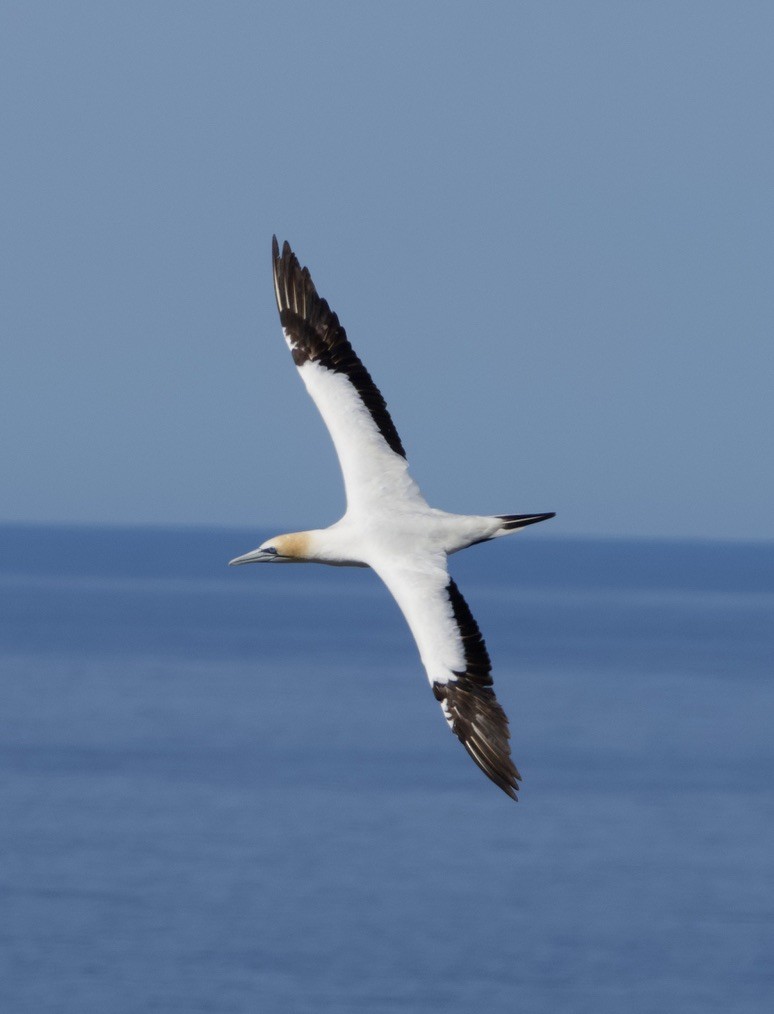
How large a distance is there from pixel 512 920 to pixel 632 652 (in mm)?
94674

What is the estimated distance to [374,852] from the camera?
2280 inches

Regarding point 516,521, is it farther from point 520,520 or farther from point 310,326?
point 310,326

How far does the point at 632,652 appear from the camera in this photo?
142m

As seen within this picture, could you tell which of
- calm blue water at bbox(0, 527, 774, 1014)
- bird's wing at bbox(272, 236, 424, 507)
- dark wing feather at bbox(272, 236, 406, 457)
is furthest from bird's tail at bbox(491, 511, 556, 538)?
calm blue water at bbox(0, 527, 774, 1014)

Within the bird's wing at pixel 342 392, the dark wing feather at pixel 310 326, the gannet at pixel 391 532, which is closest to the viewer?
the gannet at pixel 391 532

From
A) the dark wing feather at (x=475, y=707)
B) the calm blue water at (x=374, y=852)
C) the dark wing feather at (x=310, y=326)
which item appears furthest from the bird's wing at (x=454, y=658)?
the calm blue water at (x=374, y=852)

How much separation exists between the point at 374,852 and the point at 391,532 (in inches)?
1614

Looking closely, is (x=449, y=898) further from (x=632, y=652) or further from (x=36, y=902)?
(x=632, y=652)

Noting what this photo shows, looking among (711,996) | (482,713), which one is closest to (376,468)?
(482,713)

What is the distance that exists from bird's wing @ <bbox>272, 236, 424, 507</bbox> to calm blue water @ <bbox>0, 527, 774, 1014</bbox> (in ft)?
84.2

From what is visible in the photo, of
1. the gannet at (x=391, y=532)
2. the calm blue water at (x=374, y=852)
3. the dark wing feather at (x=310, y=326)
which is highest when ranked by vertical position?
the dark wing feather at (x=310, y=326)

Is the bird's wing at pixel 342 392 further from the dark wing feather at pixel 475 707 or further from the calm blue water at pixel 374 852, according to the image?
the calm blue water at pixel 374 852

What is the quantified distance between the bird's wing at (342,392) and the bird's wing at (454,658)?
1000 millimetres

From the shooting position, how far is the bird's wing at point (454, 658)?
55.9 feet
